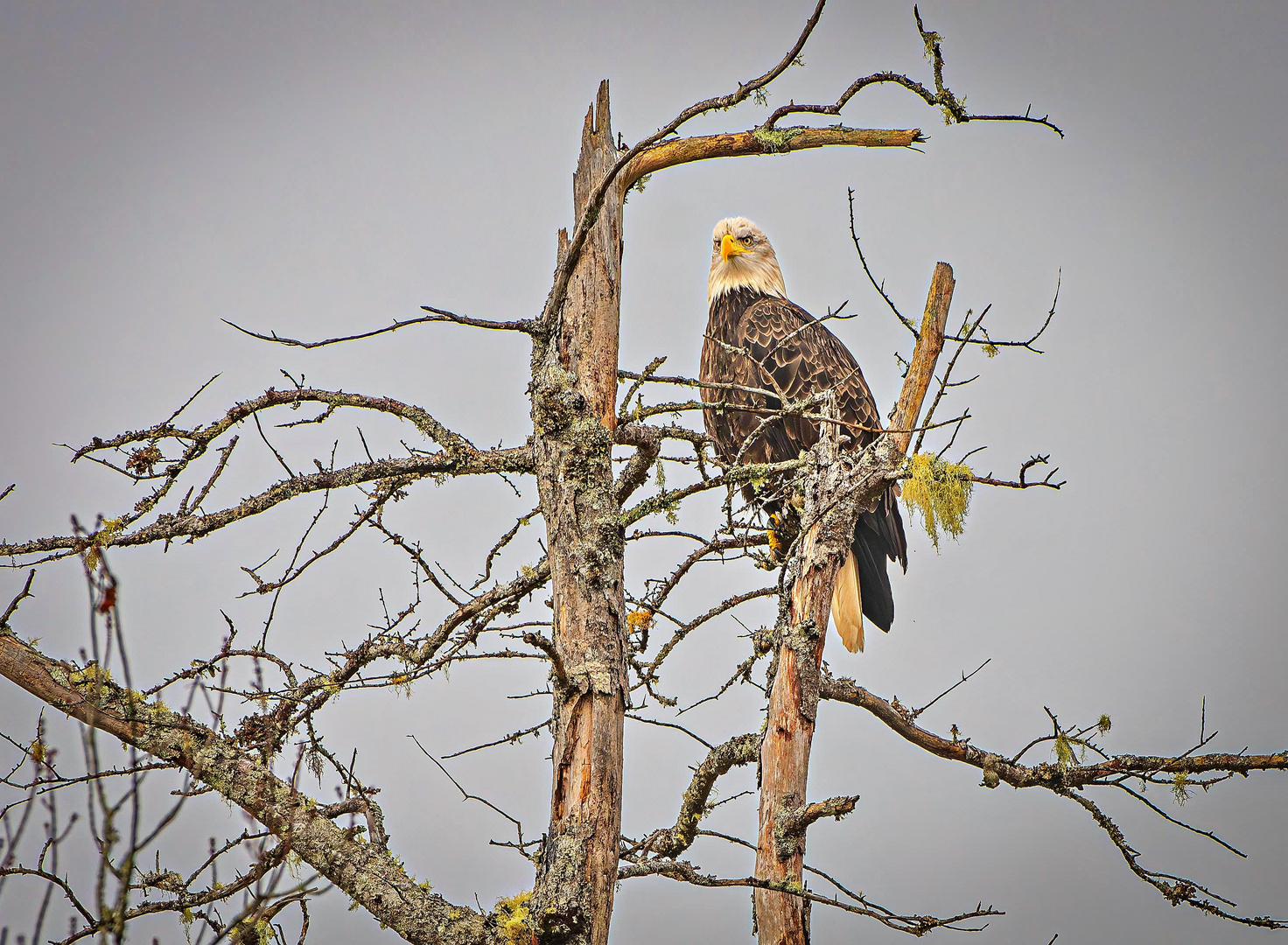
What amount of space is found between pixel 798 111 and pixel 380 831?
2257 millimetres

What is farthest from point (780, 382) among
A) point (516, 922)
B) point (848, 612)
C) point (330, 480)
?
point (516, 922)

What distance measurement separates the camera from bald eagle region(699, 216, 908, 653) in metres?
4.95

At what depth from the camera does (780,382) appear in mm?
5637

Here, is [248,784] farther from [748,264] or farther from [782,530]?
[748,264]

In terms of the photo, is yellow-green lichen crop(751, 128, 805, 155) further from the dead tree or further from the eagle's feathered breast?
the eagle's feathered breast

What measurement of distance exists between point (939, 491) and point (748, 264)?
316cm

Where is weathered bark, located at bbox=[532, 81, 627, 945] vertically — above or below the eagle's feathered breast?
below

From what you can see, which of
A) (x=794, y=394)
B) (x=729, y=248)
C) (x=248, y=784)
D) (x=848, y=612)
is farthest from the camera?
(x=729, y=248)

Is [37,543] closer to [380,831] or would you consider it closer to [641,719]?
[380,831]

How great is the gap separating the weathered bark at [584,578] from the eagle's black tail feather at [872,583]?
227cm

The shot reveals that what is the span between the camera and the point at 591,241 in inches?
126

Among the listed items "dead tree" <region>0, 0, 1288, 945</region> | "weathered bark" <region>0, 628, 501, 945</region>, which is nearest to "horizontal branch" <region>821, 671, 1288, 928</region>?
"dead tree" <region>0, 0, 1288, 945</region>

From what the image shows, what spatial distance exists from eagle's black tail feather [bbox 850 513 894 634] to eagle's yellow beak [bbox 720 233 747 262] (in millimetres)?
2012

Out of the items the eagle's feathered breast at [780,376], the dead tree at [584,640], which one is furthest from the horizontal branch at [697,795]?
the eagle's feathered breast at [780,376]
